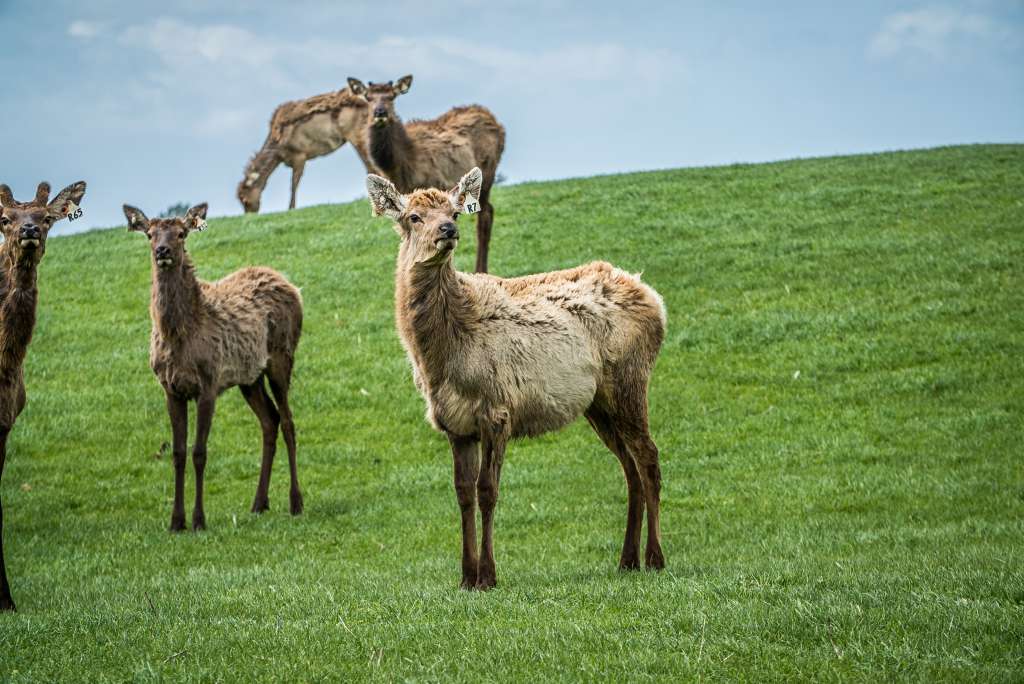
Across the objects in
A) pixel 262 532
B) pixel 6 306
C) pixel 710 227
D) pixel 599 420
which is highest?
pixel 710 227

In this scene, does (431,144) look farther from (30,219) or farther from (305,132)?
(305,132)

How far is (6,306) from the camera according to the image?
8578 mm

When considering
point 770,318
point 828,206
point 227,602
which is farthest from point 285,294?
point 828,206

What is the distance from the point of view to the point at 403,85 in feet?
59.1

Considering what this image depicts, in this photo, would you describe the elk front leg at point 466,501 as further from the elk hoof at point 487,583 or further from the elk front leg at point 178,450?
the elk front leg at point 178,450

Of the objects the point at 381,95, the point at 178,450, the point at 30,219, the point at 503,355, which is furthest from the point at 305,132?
the point at 503,355

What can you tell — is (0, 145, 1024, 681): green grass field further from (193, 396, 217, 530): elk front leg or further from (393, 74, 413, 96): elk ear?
(393, 74, 413, 96): elk ear

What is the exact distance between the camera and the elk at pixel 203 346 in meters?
12.1

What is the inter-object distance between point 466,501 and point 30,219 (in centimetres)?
391

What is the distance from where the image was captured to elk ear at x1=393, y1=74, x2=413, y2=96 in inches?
703

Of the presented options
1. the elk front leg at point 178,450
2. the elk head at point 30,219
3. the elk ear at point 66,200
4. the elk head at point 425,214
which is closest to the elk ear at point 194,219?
the elk front leg at point 178,450

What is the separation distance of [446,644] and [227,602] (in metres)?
2.29

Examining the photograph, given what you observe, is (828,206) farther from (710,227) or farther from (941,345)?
(941,345)

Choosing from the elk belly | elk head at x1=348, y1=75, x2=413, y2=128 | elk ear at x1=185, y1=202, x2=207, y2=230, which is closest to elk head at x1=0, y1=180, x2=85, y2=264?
elk ear at x1=185, y1=202, x2=207, y2=230
